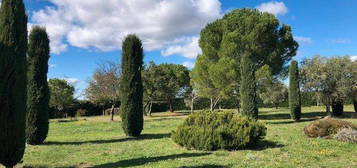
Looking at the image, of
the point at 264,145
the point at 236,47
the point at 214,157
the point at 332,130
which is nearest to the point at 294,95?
the point at 236,47

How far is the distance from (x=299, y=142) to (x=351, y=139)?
5.84ft

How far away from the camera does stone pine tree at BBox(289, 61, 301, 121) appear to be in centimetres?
2192

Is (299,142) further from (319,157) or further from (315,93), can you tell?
(315,93)

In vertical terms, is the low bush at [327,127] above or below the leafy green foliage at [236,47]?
below

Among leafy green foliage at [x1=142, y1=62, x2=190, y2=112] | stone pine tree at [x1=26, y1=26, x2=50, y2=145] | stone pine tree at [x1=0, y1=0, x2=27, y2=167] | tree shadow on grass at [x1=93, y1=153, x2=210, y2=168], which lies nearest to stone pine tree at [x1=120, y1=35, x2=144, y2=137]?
stone pine tree at [x1=26, y1=26, x2=50, y2=145]

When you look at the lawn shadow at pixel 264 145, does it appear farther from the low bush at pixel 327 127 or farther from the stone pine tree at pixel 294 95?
the stone pine tree at pixel 294 95

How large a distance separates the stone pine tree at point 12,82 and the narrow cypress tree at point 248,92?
13.7 m

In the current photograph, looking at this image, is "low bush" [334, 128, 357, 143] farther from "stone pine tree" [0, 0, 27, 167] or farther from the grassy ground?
"stone pine tree" [0, 0, 27, 167]

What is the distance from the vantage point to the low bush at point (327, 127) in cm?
1135

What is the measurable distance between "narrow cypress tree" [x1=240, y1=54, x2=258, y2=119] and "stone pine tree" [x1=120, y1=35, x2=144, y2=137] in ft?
23.4

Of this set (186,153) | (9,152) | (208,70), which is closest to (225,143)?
(186,153)

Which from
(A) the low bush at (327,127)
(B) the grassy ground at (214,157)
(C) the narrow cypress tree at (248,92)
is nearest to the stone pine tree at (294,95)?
(C) the narrow cypress tree at (248,92)

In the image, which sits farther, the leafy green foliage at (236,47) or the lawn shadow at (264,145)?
the leafy green foliage at (236,47)

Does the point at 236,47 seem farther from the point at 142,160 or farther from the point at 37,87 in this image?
the point at 142,160
